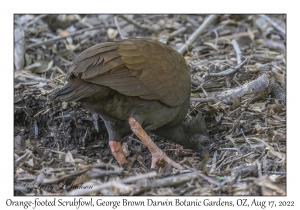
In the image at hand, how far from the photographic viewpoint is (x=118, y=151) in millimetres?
7262

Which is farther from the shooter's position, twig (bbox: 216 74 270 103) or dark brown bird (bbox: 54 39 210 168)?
twig (bbox: 216 74 270 103)

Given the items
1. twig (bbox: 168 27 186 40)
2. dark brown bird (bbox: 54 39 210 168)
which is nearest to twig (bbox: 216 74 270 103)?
dark brown bird (bbox: 54 39 210 168)

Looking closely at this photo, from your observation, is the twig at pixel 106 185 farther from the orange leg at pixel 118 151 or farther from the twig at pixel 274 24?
the twig at pixel 274 24

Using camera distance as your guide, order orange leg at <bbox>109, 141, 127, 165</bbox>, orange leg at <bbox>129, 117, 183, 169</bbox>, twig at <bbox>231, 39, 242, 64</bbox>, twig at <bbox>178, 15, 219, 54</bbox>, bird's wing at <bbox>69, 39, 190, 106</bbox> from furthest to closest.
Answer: twig at <bbox>178, 15, 219, 54</bbox> < twig at <bbox>231, 39, 242, 64</bbox> < orange leg at <bbox>109, 141, 127, 165</bbox> < orange leg at <bbox>129, 117, 183, 169</bbox> < bird's wing at <bbox>69, 39, 190, 106</bbox>

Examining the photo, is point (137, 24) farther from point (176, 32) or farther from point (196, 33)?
point (196, 33)

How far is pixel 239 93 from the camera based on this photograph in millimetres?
8148

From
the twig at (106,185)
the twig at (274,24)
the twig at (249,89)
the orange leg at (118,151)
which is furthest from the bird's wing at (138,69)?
the twig at (274,24)

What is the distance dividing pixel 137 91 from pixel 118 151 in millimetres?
1177

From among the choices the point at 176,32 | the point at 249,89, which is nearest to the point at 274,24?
the point at 176,32

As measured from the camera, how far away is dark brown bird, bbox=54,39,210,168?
20.1ft

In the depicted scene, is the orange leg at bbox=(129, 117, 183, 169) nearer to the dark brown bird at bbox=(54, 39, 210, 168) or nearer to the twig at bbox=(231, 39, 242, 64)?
the dark brown bird at bbox=(54, 39, 210, 168)

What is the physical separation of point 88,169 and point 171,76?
1840 mm

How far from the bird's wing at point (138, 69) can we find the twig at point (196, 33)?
10.2 ft
